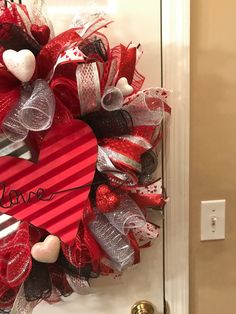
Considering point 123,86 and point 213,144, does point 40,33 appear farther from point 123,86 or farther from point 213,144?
point 213,144

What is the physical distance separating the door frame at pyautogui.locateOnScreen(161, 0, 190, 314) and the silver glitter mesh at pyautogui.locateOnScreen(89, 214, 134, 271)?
188mm

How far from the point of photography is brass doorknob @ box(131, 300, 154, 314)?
1063 millimetres

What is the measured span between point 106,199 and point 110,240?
0.34 ft

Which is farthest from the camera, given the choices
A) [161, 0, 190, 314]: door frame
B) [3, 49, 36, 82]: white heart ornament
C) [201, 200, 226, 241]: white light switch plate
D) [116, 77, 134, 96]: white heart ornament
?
[201, 200, 226, 241]: white light switch plate

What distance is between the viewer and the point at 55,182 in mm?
867

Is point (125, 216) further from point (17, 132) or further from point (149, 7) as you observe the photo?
point (149, 7)

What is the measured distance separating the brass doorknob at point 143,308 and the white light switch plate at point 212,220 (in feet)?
0.77

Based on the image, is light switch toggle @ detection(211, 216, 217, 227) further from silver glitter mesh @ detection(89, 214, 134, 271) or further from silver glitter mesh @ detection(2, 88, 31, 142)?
silver glitter mesh @ detection(2, 88, 31, 142)

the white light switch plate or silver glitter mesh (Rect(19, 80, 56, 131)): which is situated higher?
silver glitter mesh (Rect(19, 80, 56, 131))

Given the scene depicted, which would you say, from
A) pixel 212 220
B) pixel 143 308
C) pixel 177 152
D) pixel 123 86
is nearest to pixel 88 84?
pixel 123 86

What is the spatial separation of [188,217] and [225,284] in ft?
0.82

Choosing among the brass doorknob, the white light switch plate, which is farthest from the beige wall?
the brass doorknob

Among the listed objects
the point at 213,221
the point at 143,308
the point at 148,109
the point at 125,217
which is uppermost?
the point at 148,109

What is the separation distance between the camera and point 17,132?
77 centimetres
